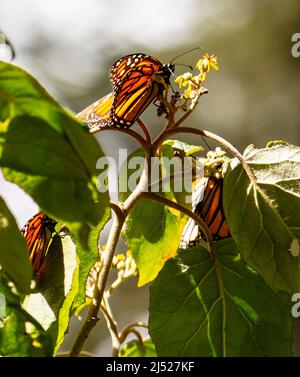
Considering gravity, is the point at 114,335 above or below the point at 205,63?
below

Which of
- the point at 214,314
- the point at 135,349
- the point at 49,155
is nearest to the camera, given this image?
the point at 49,155

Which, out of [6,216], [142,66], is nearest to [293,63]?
[142,66]

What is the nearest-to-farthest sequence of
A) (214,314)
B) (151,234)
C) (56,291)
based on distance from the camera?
(56,291) → (214,314) → (151,234)

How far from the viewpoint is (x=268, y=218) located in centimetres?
90

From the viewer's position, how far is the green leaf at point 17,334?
0.73m

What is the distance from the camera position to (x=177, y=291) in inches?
37.6

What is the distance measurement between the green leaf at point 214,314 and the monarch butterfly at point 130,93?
18cm

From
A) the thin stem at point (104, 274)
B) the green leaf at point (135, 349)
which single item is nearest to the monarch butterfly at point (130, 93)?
the thin stem at point (104, 274)

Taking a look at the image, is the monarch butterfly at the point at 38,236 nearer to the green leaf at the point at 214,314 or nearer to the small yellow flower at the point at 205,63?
the green leaf at the point at 214,314

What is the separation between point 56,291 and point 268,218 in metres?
0.24

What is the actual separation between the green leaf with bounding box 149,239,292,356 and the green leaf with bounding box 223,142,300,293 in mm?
64

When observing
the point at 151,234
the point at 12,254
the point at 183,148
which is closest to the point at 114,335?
the point at 151,234

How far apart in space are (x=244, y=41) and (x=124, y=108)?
358 centimetres

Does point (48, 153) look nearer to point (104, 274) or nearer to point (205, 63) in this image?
point (104, 274)
